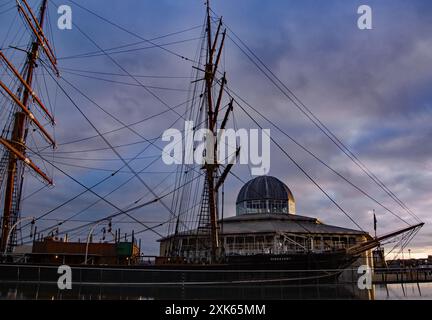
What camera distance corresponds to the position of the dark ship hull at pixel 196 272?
28.2m

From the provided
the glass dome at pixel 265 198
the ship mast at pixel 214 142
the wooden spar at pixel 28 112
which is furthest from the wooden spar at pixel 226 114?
the glass dome at pixel 265 198

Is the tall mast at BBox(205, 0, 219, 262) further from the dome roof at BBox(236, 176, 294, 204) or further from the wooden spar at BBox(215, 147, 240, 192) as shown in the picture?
the dome roof at BBox(236, 176, 294, 204)

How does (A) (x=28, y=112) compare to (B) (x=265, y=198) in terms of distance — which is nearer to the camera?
(A) (x=28, y=112)

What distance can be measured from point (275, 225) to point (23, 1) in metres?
39.4

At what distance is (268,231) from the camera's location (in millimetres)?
49500

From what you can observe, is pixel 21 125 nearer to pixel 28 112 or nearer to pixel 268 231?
pixel 28 112

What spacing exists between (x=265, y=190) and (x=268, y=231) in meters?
18.7

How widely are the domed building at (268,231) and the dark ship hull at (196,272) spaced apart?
6.20 metres

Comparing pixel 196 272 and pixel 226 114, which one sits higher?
pixel 226 114

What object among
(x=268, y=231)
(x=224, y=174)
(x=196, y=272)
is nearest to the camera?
(x=196, y=272)

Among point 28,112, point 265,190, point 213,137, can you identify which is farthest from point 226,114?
→ point 265,190

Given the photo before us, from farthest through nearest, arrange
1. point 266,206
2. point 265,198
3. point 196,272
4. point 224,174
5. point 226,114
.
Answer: point 266,206, point 265,198, point 226,114, point 224,174, point 196,272

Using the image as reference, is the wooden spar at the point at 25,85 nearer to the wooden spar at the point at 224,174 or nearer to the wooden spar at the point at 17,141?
the wooden spar at the point at 17,141
